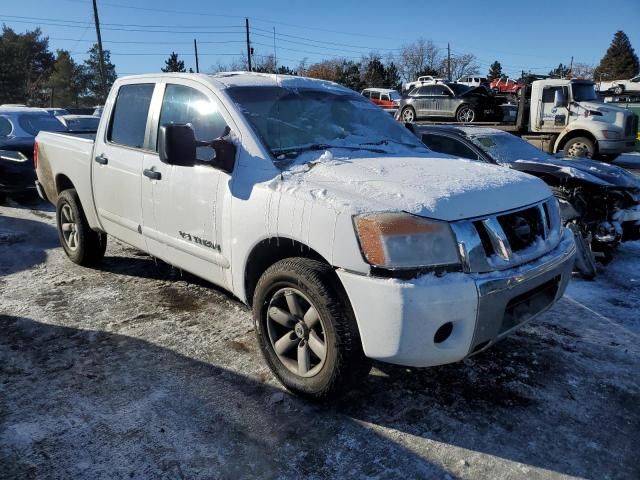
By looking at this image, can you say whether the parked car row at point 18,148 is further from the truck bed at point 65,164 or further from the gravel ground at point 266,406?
the gravel ground at point 266,406

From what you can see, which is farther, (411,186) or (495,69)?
(495,69)

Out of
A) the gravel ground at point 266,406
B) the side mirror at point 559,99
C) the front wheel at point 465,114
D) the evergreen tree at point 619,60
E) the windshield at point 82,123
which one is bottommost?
the gravel ground at point 266,406

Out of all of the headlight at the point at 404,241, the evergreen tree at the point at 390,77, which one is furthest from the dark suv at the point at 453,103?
the evergreen tree at the point at 390,77

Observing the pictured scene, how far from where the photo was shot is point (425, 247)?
238 cm

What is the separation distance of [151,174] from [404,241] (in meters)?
2.18

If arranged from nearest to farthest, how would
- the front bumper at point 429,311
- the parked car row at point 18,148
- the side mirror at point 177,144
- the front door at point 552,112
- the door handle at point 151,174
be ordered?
the front bumper at point 429,311 → the side mirror at point 177,144 → the door handle at point 151,174 → the parked car row at point 18,148 → the front door at point 552,112

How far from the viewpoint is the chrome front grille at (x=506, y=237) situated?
244 centimetres

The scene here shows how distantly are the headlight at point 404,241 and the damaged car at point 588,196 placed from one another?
3324mm

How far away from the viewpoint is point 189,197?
134 inches

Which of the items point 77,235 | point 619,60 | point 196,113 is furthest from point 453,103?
point 619,60

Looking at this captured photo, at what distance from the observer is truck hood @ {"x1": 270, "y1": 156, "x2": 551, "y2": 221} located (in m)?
2.46

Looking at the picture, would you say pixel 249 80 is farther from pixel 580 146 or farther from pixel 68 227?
pixel 580 146

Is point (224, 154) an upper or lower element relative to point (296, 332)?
upper

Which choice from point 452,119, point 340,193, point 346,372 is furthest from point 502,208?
point 452,119
